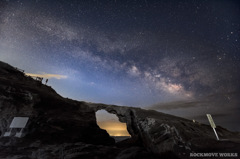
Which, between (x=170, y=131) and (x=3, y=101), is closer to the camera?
(x=170, y=131)

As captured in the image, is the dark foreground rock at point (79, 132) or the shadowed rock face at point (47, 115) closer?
the dark foreground rock at point (79, 132)

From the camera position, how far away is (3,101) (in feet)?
69.1

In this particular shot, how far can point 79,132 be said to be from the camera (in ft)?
72.9

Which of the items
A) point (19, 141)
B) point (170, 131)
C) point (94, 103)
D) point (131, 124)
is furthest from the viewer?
point (94, 103)

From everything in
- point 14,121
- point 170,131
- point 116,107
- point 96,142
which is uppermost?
point 116,107

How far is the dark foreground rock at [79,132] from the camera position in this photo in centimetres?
1470

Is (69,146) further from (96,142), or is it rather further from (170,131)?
(170,131)

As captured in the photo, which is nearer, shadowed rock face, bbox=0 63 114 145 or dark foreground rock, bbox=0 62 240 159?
dark foreground rock, bbox=0 62 240 159

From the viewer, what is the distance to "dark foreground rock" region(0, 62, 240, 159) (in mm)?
14703

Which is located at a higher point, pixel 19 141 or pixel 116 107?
pixel 116 107

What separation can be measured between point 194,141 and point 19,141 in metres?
21.0

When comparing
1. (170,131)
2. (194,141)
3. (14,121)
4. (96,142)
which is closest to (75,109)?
(96,142)

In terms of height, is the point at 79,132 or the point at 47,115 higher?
the point at 47,115

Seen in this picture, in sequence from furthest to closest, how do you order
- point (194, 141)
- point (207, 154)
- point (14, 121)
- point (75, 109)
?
1. point (75, 109)
2. point (14, 121)
3. point (194, 141)
4. point (207, 154)
